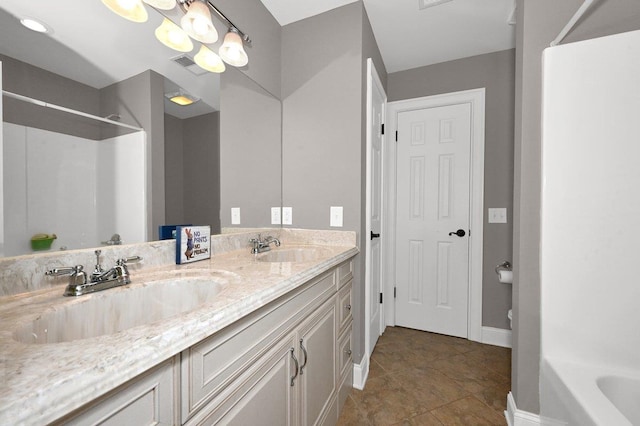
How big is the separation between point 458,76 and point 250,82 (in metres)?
1.89

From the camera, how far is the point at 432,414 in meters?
1.50

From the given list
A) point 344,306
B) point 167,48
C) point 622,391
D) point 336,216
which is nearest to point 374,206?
point 336,216

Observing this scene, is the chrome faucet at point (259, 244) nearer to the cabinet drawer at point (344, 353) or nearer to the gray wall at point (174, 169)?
the gray wall at point (174, 169)

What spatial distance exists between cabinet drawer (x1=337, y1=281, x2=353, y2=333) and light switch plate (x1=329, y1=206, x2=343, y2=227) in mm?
392

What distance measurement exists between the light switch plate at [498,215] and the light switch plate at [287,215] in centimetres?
174

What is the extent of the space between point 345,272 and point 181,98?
1240mm

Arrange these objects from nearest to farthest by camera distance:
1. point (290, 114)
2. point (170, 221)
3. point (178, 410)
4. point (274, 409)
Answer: point (178, 410)
point (274, 409)
point (170, 221)
point (290, 114)

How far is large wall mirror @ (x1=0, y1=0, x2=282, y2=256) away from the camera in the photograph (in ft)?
2.43

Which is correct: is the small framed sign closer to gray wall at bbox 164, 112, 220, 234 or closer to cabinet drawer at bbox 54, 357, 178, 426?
gray wall at bbox 164, 112, 220, 234

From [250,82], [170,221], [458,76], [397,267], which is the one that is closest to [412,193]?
[397,267]

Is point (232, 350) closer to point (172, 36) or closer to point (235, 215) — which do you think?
point (235, 215)

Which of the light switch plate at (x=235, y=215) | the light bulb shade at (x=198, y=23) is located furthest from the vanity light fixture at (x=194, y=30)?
the light switch plate at (x=235, y=215)

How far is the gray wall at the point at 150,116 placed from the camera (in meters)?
0.96

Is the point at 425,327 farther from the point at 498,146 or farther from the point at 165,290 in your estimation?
the point at 165,290
